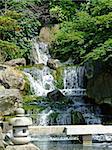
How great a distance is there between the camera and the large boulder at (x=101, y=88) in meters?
14.0

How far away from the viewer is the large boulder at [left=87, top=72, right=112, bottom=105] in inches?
552

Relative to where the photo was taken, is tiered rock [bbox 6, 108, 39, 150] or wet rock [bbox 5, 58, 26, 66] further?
wet rock [bbox 5, 58, 26, 66]

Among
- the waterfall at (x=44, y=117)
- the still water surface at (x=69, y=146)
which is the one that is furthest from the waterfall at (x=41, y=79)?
the still water surface at (x=69, y=146)

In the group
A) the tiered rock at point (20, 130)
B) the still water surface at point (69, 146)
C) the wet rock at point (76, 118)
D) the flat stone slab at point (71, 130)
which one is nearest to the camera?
the tiered rock at point (20, 130)

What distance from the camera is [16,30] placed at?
65.3 ft

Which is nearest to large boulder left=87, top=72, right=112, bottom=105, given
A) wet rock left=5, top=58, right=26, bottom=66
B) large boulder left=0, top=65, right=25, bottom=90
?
large boulder left=0, top=65, right=25, bottom=90

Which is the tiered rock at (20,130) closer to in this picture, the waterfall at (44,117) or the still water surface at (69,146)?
the still water surface at (69,146)

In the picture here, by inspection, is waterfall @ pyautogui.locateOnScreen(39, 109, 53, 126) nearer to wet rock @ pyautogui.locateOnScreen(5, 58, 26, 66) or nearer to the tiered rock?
wet rock @ pyautogui.locateOnScreen(5, 58, 26, 66)

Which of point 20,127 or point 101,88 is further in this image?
point 101,88

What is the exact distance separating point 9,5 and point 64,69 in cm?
632

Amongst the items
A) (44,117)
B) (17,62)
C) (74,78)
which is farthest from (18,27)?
(44,117)

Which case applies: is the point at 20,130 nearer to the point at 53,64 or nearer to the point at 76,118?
the point at 76,118

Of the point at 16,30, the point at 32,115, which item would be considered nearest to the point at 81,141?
the point at 32,115

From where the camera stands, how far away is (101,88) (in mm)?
14133
